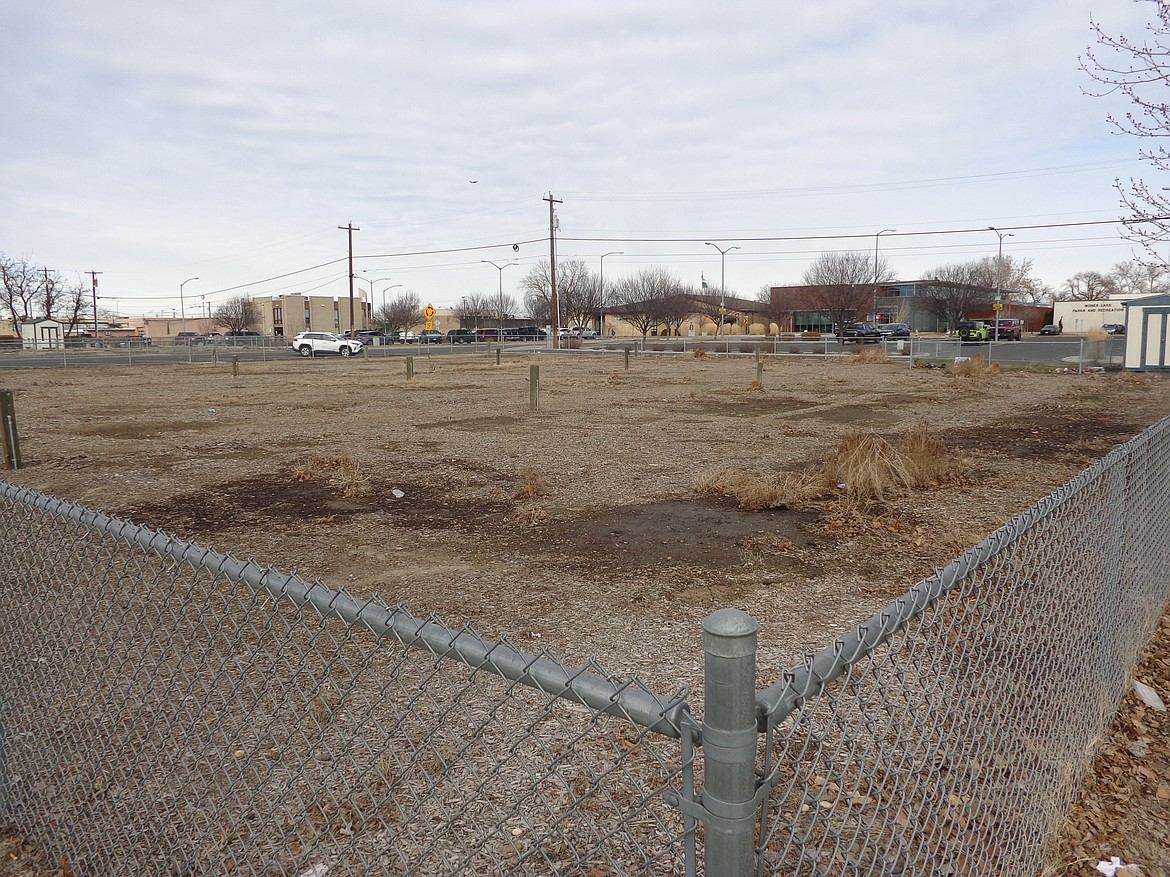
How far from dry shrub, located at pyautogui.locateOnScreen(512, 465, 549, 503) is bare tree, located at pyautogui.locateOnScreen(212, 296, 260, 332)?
113 m

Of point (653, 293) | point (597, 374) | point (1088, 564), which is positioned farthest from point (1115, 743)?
point (653, 293)

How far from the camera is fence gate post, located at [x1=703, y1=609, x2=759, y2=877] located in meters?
1.37

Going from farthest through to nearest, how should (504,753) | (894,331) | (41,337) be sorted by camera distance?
(41,337)
(894,331)
(504,753)

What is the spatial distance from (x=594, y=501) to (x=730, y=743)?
26.9ft

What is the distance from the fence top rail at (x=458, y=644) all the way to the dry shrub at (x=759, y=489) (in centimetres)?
706

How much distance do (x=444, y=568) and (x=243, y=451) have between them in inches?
296

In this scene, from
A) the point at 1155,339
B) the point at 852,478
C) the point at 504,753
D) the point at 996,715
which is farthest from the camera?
the point at 1155,339

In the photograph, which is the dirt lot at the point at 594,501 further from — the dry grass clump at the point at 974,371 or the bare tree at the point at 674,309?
the bare tree at the point at 674,309

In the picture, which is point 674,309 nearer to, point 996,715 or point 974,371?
point 974,371

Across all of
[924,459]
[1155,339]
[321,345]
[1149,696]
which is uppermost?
[1155,339]

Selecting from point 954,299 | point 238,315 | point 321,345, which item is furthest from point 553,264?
point 238,315

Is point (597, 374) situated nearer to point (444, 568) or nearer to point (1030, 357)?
point (1030, 357)

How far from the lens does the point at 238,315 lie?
123312mm

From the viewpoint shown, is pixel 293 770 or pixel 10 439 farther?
pixel 10 439
